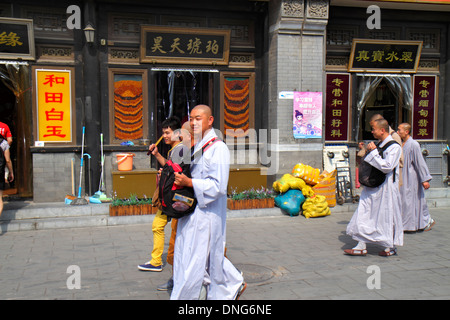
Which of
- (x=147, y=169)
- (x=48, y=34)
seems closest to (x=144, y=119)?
(x=147, y=169)

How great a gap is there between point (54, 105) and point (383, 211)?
6.77 m

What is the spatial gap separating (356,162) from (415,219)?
3566mm

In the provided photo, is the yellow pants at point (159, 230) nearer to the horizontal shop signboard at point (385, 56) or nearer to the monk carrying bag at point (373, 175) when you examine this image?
the monk carrying bag at point (373, 175)

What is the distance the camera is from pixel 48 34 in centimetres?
916

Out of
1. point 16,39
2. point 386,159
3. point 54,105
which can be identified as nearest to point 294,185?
point 386,159

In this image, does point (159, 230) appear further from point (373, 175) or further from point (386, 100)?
point (386, 100)

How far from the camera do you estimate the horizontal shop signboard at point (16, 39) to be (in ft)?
28.7

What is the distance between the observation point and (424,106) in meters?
11.5

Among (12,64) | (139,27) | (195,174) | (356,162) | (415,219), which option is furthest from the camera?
(356,162)

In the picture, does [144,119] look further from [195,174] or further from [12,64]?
[195,174]

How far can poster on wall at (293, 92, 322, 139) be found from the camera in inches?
392

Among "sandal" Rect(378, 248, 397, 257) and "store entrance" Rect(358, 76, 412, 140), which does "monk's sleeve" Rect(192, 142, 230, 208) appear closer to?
"sandal" Rect(378, 248, 397, 257)

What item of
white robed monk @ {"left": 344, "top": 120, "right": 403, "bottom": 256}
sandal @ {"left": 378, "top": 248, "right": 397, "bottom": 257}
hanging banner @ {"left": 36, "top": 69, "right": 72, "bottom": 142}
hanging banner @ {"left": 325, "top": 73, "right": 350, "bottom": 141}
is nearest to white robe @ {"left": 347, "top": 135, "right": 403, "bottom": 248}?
white robed monk @ {"left": 344, "top": 120, "right": 403, "bottom": 256}

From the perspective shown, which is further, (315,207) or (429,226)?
(315,207)
